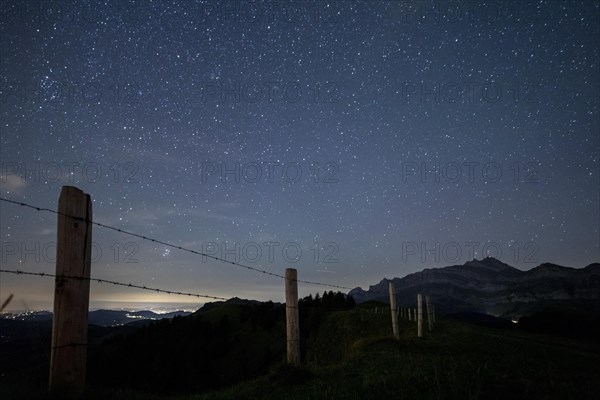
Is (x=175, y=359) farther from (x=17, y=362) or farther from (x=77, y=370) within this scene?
(x=17, y=362)

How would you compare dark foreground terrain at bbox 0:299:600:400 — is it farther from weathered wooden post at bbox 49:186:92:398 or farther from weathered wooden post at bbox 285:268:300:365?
weathered wooden post at bbox 285:268:300:365

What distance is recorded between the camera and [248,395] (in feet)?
23.6

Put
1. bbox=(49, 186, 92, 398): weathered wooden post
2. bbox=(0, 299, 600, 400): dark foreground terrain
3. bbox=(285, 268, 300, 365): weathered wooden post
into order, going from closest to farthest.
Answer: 1. bbox=(49, 186, 92, 398): weathered wooden post
2. bbox=(0, 299, 600, 400): dark foreground terrain
3. bbox=(285, 268, 300, 365): weathered wooden post

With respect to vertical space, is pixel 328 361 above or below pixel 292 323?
below

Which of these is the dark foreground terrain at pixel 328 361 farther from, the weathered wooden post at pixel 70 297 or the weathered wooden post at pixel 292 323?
the weathered wooden post at pixel 292 323

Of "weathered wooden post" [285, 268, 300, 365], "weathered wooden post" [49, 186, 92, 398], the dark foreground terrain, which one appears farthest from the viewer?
"weathered wooden post" [285, 268, 300, 365]

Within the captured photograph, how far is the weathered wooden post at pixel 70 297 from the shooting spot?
4.85m

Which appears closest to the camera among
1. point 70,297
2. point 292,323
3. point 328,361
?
point 70,297

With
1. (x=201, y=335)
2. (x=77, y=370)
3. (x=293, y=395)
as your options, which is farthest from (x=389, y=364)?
(x=201, y=335)

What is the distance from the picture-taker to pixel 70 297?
4.99 meters

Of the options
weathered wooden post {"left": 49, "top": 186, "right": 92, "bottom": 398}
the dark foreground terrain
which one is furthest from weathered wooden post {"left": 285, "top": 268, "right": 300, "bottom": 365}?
weathered wooden post {"left": 49, "top": 186, "right": 92, "bottom": 398}

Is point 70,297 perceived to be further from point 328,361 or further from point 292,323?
point 328,361

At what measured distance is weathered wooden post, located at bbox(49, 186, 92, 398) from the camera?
485cm

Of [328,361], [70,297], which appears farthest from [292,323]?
[328,361]
